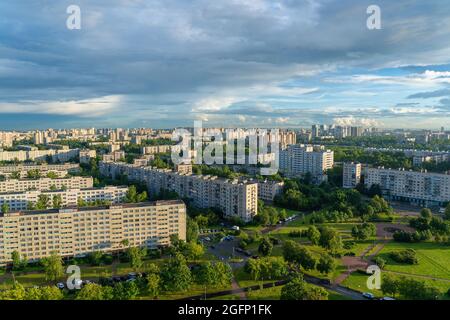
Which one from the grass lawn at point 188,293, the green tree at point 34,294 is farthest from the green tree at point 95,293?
the grass lawn at point 188,293

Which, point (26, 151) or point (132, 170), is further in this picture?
point (26, 151)

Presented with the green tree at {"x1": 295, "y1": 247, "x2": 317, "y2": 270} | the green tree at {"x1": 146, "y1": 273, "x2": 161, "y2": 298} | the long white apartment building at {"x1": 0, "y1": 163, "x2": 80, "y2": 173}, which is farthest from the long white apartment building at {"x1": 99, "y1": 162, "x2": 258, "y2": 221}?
the long white apartment building at {"x1": 0, "y1": 163, "x2": 80, "y2": 173}

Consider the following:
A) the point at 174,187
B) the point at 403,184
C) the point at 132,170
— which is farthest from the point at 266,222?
the point at 132,170

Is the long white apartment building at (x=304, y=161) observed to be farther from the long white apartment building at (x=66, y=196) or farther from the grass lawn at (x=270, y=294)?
the grass lawn at (x=270, y=294)

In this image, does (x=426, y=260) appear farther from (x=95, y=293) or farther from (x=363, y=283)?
(x=95, y=293)

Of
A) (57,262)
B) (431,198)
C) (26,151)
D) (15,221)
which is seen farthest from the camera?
(26,151)

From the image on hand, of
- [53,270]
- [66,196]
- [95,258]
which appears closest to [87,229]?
[95,258]
